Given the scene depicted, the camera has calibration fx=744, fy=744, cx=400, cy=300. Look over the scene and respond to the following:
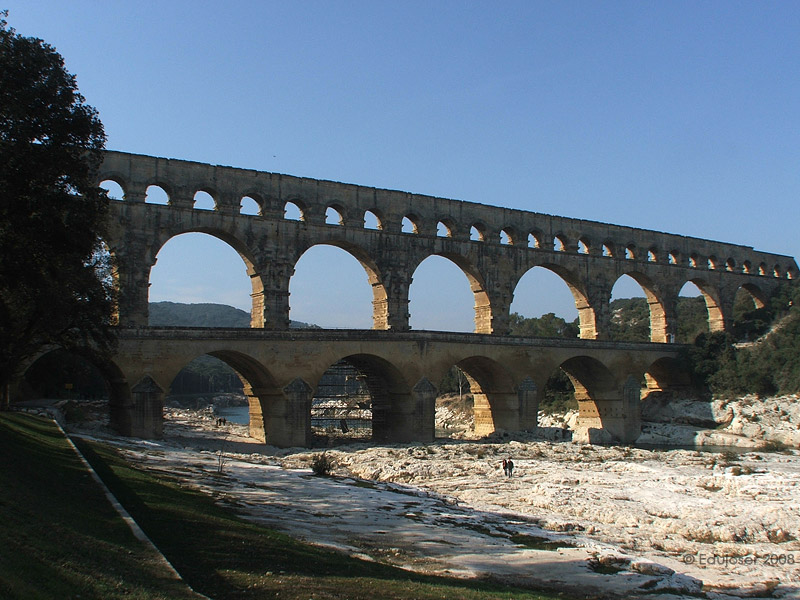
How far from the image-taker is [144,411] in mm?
29109

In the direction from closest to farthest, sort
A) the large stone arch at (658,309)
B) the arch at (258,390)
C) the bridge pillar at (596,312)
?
the arch at (258,390) < the bridge pillar at (596,312) < the large stone arch at (658,309)

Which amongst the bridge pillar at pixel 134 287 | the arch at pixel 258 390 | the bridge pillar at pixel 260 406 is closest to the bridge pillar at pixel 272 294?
the arch at pixel 258 390

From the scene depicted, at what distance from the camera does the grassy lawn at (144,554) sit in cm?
707

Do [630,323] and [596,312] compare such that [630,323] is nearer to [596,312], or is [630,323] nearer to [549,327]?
[549,327]

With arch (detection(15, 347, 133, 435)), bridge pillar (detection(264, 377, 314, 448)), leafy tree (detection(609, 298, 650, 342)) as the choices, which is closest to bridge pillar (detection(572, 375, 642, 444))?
leafy tree (detection(609, 298, 650, 342))

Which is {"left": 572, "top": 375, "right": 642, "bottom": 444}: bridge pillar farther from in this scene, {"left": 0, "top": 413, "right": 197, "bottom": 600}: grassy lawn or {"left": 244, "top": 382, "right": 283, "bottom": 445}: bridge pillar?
{"left": 0, "top": 413, "right": 197, "bottom": 600}: grassy lawn

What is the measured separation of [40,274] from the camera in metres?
17.1

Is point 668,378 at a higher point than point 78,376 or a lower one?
lower

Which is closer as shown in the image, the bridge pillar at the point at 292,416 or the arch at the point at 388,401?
the bridge pillar at the point at 292,416

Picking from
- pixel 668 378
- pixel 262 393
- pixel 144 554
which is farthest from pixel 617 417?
pixel 144 554

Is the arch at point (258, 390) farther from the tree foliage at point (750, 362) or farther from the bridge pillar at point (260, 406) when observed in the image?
the tree foliage at point (750, 362)

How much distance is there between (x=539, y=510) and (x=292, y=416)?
49.1ft

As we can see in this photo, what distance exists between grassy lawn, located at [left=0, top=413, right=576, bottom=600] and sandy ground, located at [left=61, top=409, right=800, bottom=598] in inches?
Result: 66.1

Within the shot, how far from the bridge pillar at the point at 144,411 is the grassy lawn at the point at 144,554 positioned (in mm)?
15209
